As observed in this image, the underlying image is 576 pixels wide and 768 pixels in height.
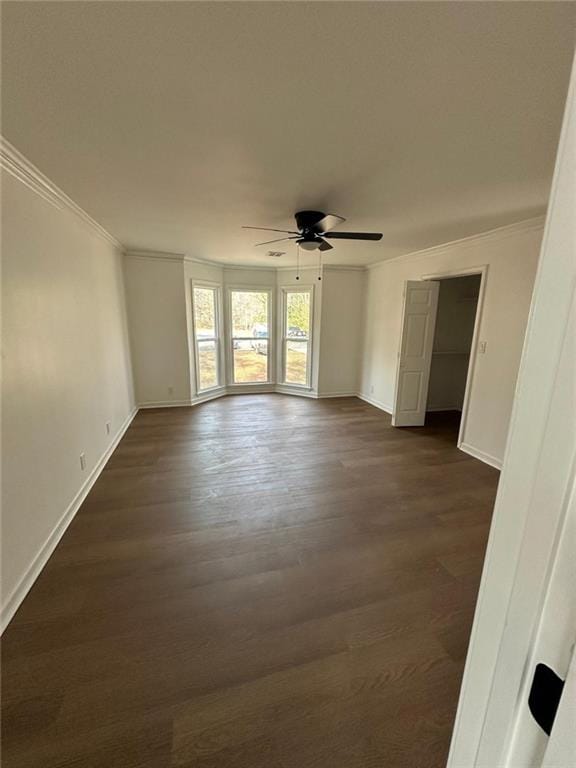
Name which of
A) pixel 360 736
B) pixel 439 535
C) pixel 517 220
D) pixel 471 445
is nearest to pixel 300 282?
pixel 517 220

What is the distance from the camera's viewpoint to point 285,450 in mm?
3709

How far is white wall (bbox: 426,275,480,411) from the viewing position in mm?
5066

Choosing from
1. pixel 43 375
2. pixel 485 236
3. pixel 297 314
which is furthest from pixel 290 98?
pixel 297 314

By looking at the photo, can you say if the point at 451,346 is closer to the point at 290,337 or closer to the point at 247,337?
the point at 290,337

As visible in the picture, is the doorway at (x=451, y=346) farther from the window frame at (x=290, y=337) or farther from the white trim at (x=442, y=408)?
the window frame at (x=290, y=337)

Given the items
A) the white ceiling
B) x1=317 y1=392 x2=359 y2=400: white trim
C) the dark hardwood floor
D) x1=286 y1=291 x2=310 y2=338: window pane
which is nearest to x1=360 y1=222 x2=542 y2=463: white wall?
the dark hardwood floor

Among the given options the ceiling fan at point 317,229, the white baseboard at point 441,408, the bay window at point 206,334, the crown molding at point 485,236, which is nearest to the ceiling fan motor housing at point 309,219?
the ceiling fan at point 317,229

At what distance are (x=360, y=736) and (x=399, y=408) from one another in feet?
12.2

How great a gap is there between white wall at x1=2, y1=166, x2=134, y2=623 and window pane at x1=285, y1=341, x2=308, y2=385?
11.3 feet

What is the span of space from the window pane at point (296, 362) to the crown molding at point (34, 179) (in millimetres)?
3791

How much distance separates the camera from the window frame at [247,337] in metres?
5.69

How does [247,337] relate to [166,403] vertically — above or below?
above

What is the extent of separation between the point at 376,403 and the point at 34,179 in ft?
16.4

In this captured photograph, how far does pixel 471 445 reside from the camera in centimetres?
371
